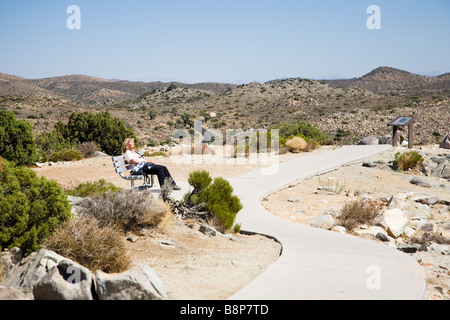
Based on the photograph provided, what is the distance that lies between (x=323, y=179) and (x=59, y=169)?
986 cm

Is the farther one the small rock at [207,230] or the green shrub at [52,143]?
the green shrub at [52,143]

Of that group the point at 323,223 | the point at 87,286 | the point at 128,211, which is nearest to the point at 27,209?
the point at 128,211

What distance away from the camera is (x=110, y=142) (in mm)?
24359

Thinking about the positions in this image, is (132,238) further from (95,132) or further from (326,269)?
(95,132)

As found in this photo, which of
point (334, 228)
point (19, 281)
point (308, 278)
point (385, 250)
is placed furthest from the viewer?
point (334, 228)

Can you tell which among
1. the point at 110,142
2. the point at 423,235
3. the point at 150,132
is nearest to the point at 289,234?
the point at 423,235

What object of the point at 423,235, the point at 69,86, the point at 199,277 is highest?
the point at 69,86

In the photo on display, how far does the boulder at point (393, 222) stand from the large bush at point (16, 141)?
1409cm

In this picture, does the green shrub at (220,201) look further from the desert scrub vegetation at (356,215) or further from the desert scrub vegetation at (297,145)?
the desert scrub vegetation at (297,145)

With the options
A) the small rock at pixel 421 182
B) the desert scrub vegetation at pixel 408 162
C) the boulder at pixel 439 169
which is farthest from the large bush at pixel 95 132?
the boulder at pixel 439 169

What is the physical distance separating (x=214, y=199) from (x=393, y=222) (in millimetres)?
3937

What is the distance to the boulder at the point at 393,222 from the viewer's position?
30.2ft

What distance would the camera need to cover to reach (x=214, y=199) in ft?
27.9
